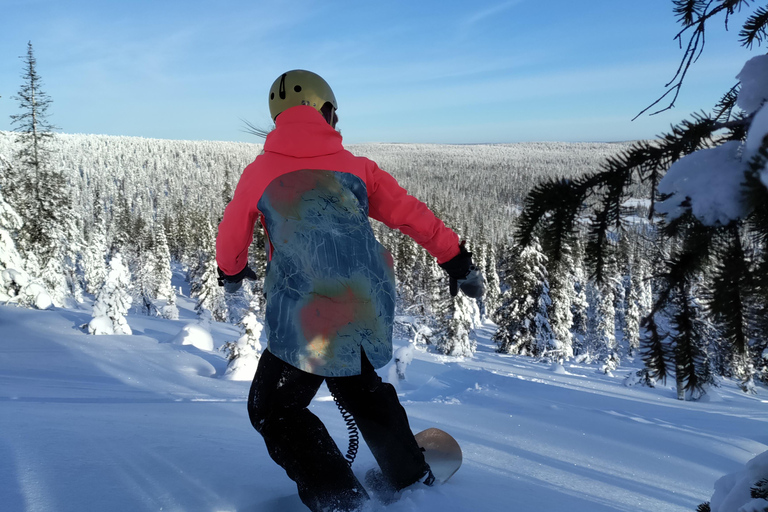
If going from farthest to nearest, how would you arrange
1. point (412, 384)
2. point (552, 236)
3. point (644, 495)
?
point (412, 384)
point (644, 495)
point (552, 236)

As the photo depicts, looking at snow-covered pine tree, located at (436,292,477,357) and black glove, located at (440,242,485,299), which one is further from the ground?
black glove, located at (440,242,485,299)

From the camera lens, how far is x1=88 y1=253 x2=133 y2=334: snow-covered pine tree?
12270mm

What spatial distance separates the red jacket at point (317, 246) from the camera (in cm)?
207

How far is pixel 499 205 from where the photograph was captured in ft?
443

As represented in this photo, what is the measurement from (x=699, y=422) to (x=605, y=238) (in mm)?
4817

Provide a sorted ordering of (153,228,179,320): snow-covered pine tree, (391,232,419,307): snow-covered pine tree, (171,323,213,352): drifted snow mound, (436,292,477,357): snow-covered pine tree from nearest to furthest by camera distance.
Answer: (171,323,213,352): drifted snow mound → (436,292,477,357): snow-covered pine tree → (391,232,419,307): snow-covered pine tree → (153,228,179,320): snow-covered pine tree

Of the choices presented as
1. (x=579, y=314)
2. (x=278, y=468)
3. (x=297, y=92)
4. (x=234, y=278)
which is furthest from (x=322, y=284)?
(x=579, y=314)

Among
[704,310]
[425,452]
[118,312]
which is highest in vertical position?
[704,310]

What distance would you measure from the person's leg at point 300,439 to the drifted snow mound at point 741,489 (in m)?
1.42

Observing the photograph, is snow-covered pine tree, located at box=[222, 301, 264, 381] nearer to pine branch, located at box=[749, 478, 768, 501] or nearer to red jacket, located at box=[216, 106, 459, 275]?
red jacket, located at box=[216, 106, 459, 275]

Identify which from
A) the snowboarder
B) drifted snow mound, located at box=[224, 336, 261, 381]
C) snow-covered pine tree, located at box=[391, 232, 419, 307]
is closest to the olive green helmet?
the snowboarder

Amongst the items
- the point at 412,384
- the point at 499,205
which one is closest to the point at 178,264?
the point at 412,384

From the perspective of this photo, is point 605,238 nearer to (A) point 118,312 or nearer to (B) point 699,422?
(B) point 699,422

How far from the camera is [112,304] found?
17828mm
